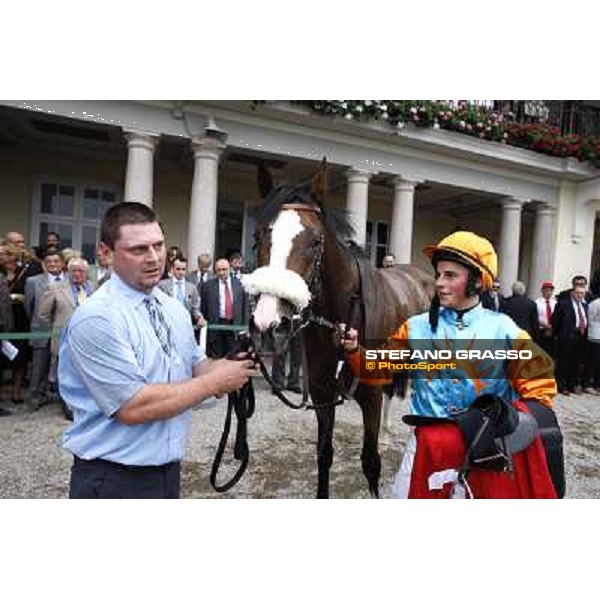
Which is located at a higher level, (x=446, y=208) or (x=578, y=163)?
(x=578, y=163)

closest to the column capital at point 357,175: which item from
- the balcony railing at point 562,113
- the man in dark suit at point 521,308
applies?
the balcony railing at point 562,113

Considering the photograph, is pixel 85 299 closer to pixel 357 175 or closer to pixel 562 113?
pixel 357 175

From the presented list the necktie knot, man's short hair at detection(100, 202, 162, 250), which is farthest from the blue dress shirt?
the necktie knot

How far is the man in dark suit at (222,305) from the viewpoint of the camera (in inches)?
218

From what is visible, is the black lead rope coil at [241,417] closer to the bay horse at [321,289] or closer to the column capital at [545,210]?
the bay horse at [321,289]

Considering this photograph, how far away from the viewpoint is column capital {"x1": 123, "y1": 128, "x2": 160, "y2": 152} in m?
5.46

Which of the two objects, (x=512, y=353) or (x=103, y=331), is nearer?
(x=103, y=331)

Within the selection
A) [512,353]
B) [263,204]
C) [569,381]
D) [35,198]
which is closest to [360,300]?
[263,204]

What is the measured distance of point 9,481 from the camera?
300cm

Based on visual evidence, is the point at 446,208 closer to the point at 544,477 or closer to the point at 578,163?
the point at 578,163

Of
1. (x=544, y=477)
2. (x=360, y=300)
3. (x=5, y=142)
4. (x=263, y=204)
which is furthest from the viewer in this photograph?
(x=5, y=142)

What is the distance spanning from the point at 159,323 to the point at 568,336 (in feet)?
22.0

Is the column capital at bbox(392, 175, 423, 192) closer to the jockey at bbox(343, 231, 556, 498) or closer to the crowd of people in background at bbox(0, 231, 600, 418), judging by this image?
the crowd of people in background at bbox(0, 231, 600, 418)

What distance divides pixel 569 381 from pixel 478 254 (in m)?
6.17
